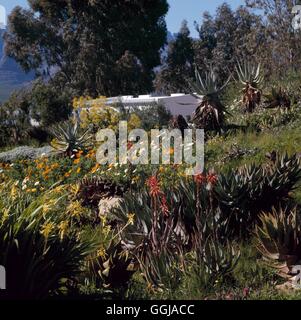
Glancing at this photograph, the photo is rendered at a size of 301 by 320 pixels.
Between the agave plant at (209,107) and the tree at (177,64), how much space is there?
101 ft

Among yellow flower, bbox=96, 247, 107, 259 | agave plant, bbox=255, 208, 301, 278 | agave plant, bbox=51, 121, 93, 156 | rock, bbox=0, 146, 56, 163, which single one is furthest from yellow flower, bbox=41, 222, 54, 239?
rock, bbox=0, 146, 56, 163

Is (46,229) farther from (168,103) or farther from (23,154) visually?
(168,103)

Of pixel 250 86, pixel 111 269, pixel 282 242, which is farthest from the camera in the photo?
pixel 250 86

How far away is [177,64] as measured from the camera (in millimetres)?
44812

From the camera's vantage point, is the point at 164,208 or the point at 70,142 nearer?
the point at 164,208

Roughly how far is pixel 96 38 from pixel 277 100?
24.1m

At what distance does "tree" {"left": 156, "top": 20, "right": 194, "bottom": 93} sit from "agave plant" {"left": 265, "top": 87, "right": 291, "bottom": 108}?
98.6 feet

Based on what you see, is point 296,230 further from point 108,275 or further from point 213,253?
point 108,275

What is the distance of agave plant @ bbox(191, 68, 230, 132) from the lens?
1314cm

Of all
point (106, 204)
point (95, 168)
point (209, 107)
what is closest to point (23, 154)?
point (209, 107)

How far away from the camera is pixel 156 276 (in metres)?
5.46

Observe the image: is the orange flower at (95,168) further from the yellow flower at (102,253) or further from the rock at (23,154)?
the yellow flower at (102,253)

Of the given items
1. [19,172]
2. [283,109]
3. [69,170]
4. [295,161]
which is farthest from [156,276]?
[283,109]

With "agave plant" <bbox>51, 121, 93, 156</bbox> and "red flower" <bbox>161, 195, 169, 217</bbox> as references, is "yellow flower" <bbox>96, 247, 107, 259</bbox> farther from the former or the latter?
"agave plant" <bbox>51, 121, 93, 156</bbox>
